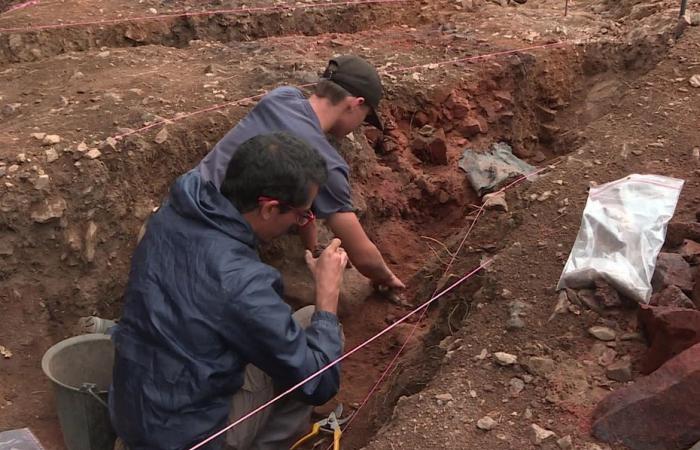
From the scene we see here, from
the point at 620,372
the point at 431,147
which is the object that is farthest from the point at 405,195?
the point at 620,372

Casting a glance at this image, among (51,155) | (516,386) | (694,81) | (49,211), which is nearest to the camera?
(516,386)

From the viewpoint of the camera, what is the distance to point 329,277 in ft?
9.78

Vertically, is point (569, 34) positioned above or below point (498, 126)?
above

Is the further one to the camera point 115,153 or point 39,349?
point 115,153

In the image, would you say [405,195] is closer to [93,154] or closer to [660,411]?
[93,154]

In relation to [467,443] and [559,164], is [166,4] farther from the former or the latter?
[467,443]

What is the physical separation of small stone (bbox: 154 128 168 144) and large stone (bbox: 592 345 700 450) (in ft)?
9.58

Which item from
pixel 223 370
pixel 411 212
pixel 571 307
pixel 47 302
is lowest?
pixel 411 212

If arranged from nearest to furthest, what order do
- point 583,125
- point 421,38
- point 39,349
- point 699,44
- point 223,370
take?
point 223,370, point 39,349, point 699,44, point 583,125, point 421,38

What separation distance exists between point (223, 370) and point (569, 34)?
182 inches

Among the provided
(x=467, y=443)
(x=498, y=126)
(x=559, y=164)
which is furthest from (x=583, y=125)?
(x=467, y=443)

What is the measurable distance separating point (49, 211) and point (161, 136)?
2.55 ft

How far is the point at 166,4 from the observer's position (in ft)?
23.4

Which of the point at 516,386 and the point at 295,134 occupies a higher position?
the point at 295,134
